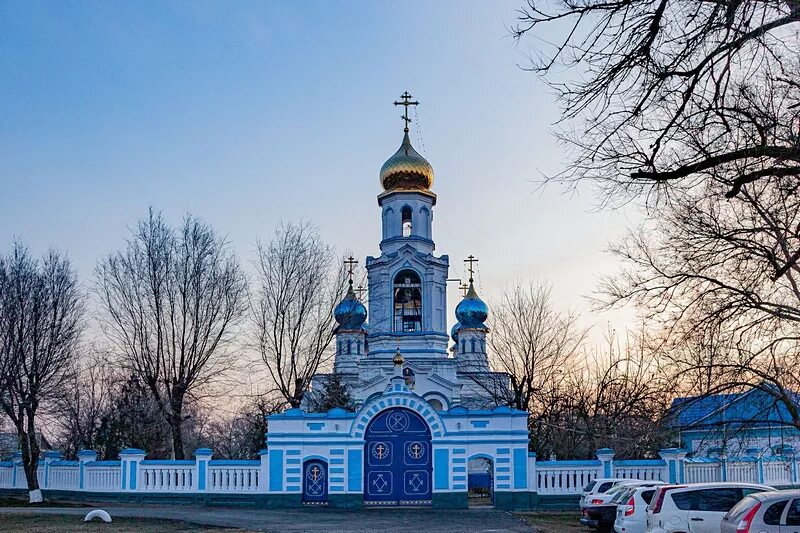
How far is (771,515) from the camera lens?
471 inches

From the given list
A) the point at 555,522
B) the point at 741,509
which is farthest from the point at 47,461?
the point at 741,509

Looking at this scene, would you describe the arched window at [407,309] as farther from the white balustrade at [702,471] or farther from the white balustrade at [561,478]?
the white balustrade at [702,471]

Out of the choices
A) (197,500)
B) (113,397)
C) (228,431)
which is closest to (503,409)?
(197,500)

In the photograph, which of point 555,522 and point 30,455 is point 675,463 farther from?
point 30,455

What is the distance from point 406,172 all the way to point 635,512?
2689cm

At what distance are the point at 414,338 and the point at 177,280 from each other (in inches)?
473

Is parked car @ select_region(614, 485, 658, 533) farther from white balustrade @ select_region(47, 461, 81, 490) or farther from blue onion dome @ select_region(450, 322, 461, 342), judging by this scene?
blue onion dome @ select_region(450, 322, 461, 342)

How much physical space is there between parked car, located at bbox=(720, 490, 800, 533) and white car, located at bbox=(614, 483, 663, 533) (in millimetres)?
4922

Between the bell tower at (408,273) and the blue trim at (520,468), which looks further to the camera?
the bell tower at (408,273)

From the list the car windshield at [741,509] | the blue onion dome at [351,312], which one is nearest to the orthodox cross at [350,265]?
the blue onion dome at [351,312]

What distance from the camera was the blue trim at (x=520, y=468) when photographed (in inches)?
1064

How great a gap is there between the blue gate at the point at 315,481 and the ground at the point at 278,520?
65cm

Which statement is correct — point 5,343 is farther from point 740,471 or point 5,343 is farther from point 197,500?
point 740,471

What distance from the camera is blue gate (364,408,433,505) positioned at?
27.2 meters
